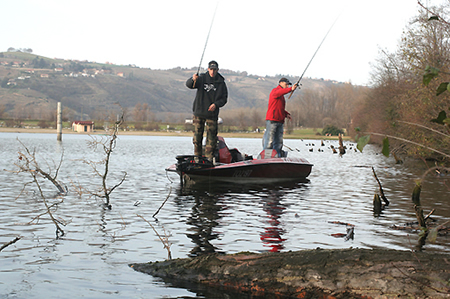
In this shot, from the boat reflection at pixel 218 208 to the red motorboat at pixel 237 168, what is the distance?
303mm

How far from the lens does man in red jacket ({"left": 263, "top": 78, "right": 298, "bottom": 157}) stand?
14570 mm

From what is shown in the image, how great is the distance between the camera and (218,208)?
1064cm

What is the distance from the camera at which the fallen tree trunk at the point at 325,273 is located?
4500 mm

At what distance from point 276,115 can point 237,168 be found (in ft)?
6.52

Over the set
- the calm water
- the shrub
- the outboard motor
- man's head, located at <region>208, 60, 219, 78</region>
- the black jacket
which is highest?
man's head, located at <region>208, 60, 219, 78</region>

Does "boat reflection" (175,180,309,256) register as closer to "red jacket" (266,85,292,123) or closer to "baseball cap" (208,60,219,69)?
"red jacket" (266,85,292,123)

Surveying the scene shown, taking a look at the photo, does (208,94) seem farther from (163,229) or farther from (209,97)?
(163,229)

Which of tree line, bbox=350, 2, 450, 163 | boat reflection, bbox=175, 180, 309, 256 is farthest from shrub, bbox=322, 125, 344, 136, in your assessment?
boat reflection, bbox=175, 180, 309, 256

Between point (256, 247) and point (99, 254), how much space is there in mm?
2123

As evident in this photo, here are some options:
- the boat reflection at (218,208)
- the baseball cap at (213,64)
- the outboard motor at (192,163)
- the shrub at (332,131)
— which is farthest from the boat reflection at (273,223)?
the shrub at (332,131)

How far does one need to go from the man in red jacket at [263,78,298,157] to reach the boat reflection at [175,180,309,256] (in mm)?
1361

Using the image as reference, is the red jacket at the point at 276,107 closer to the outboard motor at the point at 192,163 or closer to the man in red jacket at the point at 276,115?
the man in red jacket at the point at 276,115

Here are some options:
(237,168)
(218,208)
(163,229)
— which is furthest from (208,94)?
(163,229)

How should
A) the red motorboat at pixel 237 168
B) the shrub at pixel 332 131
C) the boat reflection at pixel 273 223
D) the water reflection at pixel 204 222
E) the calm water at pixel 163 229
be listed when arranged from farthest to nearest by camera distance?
1. the shrub at pixel 332 131
2. the red motorboat at pixel 237 168
3. the boat reflection at pixel 273 223
4. the water reflection at pixel 204 222
5. the calm water at pixel 163 229
